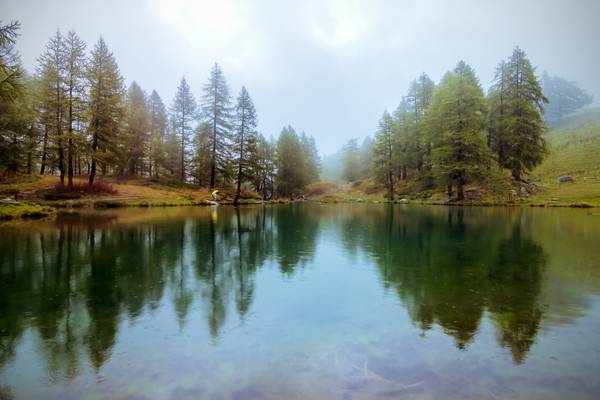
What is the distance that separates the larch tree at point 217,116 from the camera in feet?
165

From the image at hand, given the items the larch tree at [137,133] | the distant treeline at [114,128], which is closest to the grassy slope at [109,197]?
the distant treeline at [114,128]

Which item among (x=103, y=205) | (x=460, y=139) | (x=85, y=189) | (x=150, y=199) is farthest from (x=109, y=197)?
(x=460, y=139)

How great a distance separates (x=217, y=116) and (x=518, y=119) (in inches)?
1631

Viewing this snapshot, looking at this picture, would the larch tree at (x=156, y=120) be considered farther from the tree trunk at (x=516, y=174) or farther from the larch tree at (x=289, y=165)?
the tree trunk at (x=516, y=174)

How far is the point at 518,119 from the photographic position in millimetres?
41625

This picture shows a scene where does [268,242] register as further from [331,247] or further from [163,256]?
[163,256]

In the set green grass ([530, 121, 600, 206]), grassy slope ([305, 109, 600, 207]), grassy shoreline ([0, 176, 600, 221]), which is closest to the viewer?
grassy shoreline ([0, 176, 600, 221])

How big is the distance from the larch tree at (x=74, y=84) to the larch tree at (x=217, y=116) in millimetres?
16834

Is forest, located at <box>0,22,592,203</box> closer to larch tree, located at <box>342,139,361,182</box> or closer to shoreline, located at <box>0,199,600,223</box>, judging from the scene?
shoreline, located at <box>0,199,600,223</box>

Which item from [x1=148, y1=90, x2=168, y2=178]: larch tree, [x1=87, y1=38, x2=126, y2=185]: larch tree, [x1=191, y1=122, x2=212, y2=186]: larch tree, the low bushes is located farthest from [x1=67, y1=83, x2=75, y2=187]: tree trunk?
[x1=191, y1=122, x2=212, y2=186]: larch tree

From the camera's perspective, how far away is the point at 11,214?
23062 mm

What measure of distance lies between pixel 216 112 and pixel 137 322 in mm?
47499

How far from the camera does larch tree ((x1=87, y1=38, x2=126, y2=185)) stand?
A: 124 feet

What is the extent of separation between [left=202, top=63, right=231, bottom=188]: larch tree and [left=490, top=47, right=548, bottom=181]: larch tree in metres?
38.5
